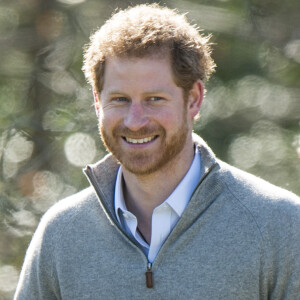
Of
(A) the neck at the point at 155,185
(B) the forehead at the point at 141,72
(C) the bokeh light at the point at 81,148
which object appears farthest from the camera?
(C) the bokeh light at the point at 81,148

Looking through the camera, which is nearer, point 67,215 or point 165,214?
point 165,214

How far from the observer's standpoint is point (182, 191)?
8.48ft

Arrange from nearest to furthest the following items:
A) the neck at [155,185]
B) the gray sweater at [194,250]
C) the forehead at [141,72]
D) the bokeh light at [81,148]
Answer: the gray sweater at [194,250] < the forehead at [141,72] < the neck at [155,185] < the bokeh light at [81,148]

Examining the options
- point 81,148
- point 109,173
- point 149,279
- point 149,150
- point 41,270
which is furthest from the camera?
point 81,148

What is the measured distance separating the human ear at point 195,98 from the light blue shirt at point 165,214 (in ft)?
0.53

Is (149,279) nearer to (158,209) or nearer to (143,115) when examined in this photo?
(158,209)

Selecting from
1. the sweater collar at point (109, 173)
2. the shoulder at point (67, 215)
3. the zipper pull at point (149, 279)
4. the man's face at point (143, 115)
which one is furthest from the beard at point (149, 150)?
the zipper pull at point (149, 279)

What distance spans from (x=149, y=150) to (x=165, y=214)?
0.23 metres

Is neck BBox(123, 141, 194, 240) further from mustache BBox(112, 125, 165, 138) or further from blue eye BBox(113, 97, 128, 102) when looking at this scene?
blue eye BBox(113, 97, 128, 102)

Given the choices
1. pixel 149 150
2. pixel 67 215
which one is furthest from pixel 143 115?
pixel 67 215

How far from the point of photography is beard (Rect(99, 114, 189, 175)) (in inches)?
100

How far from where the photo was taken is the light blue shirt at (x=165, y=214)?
8.34 ft

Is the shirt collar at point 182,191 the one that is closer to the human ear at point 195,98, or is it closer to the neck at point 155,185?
the neck at point 155,185

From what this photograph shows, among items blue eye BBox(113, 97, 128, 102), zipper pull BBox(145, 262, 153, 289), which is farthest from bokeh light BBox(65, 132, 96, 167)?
zipper pull BBox(145, 262, 153, 289)
